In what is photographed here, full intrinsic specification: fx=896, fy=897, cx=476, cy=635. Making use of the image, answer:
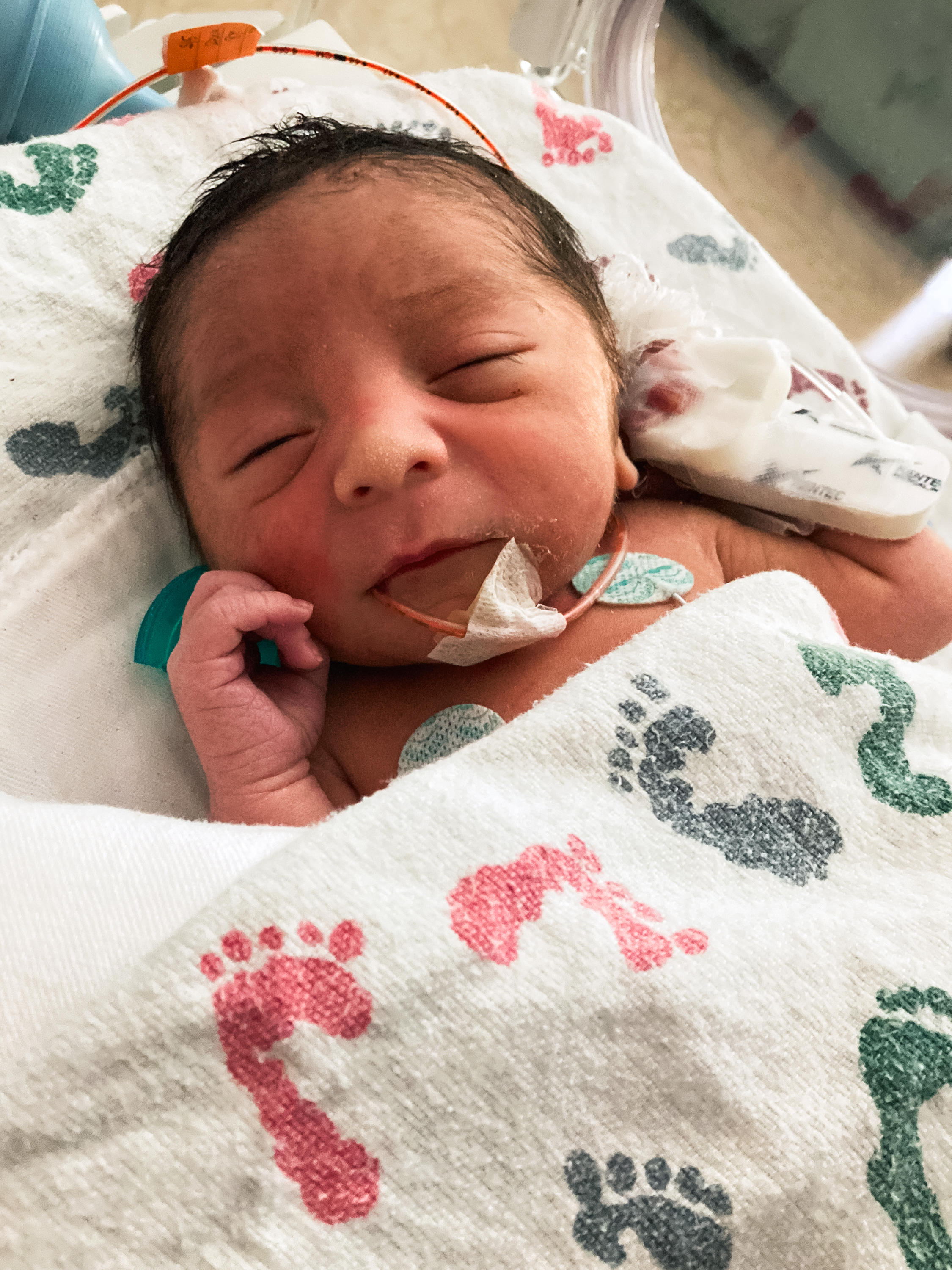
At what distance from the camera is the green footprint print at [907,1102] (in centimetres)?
47

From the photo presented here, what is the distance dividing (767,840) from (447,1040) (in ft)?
0.90

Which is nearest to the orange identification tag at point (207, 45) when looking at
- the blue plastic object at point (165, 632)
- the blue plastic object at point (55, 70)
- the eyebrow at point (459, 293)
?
the blue plastic object at point (55, 70)

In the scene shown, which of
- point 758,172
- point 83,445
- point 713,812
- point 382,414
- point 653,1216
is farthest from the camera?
point 758,172

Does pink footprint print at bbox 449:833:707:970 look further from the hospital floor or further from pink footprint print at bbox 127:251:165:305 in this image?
the hospital floor

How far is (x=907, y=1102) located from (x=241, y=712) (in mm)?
565

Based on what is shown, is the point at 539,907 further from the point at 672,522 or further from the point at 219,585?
the point at 672,522

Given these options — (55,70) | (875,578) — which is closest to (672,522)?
(875,578)

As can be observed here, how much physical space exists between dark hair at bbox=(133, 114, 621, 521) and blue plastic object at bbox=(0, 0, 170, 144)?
13.4 inches

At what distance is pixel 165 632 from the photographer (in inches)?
35.3

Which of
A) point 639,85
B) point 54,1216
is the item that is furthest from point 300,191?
point 639,85

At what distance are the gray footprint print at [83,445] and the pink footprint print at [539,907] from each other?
0.67 meters

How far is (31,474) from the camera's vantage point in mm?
923

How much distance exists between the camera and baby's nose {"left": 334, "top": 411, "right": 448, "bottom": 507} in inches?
28.6

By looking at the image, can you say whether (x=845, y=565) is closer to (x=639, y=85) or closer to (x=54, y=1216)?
(x=54, y=1216)
